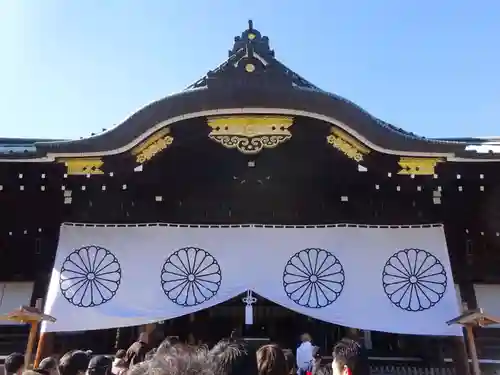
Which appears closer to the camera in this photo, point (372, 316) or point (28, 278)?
point (372, 316)

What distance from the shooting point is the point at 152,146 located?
709 centimetres

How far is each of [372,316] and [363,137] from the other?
2399 mm

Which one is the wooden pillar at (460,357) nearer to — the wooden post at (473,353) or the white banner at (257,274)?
the wooden post at (473,353)

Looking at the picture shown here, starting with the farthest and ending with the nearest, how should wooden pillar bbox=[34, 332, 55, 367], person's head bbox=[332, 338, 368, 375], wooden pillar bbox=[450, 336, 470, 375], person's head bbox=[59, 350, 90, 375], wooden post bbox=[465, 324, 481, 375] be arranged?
wooden pillar bbox=[450, 336, 470, 375], wooden pillar bbox=[34, 332, 55, 367], wooden post bbox=[465, 324, 481, 375], person's head bbox=[59, 350, 90, 375], person's head bbox=[332, 338, 368, 375]

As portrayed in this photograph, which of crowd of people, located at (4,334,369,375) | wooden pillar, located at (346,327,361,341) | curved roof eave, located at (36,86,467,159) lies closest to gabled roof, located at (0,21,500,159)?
curved roof eave, located at (36,86,467,159)

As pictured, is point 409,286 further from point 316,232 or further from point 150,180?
point 150,180

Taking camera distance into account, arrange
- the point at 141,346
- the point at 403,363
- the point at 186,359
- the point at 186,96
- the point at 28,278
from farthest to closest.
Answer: the point at 28,278 < the point at 403,363 < the point at 186,96 < the point at 141,346 < the point at 186,359

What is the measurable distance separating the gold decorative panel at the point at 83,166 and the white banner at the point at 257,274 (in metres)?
0.81

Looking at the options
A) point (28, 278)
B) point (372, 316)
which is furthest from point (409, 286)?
point (28, 278)

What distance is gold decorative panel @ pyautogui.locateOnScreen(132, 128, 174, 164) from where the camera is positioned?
22.9 feet

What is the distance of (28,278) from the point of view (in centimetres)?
770

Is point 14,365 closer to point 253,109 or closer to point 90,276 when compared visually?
point 90,276

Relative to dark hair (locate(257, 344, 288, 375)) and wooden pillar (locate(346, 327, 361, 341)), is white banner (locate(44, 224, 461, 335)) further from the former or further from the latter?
dark hair (locate(257, 344, 288, 375))

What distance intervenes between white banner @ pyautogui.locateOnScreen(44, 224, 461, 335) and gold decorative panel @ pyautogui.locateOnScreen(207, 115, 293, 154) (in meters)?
1.23
